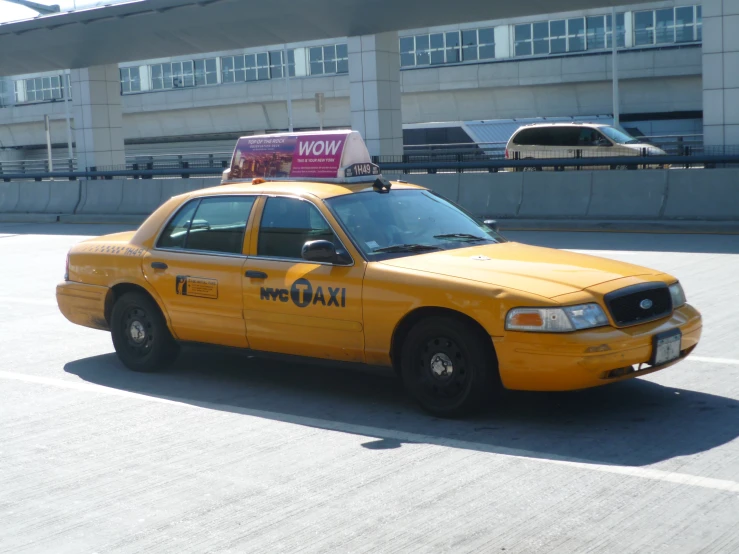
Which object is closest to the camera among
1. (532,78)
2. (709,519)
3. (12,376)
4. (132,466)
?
(709,519)

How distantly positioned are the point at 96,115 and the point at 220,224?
24839 mm

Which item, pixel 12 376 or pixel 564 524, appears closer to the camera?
pixel 564 524

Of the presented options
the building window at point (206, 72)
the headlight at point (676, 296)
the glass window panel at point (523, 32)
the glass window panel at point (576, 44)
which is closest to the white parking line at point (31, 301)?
the headlight at point (676, 296)

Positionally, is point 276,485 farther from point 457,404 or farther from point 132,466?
point 457,404

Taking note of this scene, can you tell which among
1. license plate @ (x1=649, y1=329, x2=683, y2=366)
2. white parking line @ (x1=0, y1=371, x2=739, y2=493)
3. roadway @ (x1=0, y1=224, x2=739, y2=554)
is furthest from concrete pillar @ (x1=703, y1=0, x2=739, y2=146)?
white parking line @ (x1=0, y1=371, x2=739, y2=493)

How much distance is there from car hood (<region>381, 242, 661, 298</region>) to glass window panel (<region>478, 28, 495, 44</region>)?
56652 mm

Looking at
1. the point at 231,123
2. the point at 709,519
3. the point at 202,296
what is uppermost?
the point at 231,123

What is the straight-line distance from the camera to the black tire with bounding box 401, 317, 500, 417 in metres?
6.60

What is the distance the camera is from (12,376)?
859cm

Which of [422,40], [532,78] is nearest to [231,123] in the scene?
[422,40]

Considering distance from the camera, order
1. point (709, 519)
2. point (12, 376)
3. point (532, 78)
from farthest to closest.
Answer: point (532, 78) < point (12, 376) < point (709, 519)

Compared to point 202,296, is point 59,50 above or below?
above

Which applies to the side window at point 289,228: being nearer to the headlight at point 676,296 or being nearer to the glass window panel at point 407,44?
the headlight at point 676,296

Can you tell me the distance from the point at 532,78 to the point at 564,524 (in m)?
57.4
